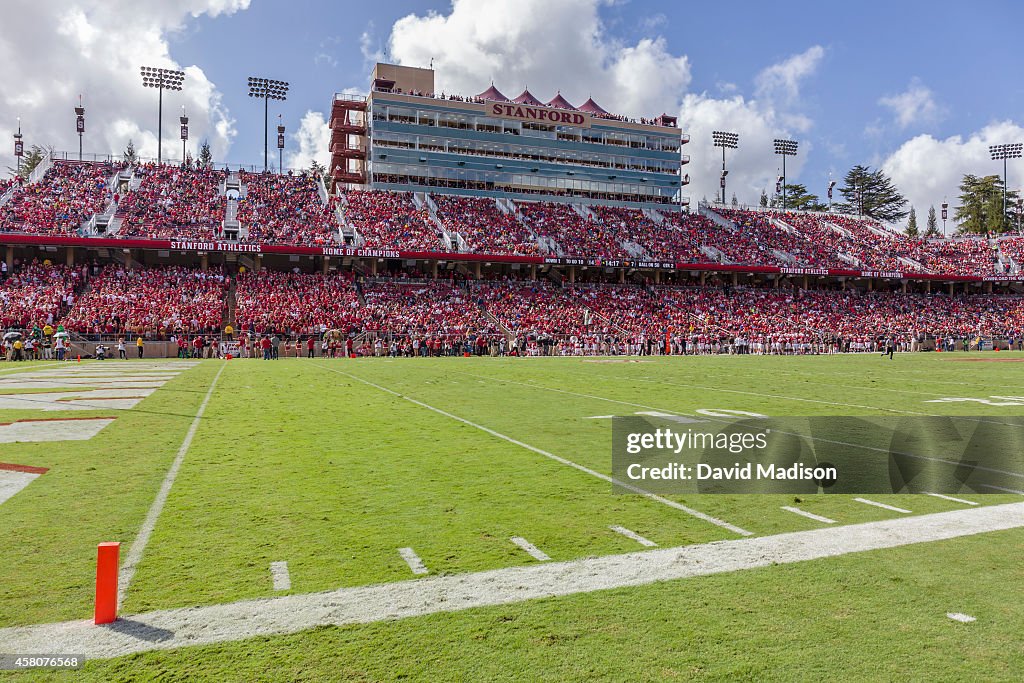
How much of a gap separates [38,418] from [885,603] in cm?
1348

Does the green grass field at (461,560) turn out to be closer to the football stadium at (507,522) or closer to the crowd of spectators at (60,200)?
the football stadium at (507,522)

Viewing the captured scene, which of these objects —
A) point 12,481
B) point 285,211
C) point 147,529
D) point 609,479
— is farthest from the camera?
point 285,211

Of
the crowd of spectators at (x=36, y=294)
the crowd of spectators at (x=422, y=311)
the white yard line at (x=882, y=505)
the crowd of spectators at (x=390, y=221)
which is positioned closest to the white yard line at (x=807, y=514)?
the white yard line at (x=882, y=505)

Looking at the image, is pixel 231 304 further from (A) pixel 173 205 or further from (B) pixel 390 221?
(B) pixel 390 221

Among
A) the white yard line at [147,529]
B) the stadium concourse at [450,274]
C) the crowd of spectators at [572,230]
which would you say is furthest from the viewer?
the crowd of spectators at [572,230]

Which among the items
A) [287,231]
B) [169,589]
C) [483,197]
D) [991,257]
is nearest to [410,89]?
[483,197]

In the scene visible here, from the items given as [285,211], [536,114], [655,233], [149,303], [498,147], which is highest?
[536,114]

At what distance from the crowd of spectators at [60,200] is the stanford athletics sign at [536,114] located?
3479cm

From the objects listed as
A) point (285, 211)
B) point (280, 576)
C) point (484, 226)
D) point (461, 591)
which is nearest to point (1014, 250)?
point (484, 226)

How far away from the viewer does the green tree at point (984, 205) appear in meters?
104

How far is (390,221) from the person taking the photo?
57188 mm

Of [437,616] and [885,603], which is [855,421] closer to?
[885,603]

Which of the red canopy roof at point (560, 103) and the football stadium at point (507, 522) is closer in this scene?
the football stadium at point (507, 522)

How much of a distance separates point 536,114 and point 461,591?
70.5m
